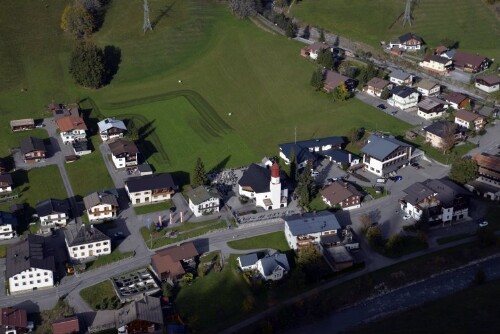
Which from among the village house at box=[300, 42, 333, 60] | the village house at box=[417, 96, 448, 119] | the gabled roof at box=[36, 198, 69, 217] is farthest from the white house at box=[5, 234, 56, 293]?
the village house at box=[300, 42, 333, 60]

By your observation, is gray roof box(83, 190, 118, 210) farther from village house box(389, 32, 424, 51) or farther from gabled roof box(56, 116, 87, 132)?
village house box(389, 32, 424, 51)

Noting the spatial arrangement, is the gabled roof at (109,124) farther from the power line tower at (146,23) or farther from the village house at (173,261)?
the power line tower at (146,23)

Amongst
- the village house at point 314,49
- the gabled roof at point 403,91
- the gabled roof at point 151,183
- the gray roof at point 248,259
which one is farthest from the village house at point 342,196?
the village house at point 314,49

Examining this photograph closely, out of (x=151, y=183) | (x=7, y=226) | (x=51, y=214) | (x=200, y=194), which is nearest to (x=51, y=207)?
(x=51, y=214)

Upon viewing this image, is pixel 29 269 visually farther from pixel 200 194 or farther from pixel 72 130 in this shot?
pixel 72 130

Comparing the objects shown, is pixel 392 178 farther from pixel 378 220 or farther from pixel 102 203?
pixel 102 203
